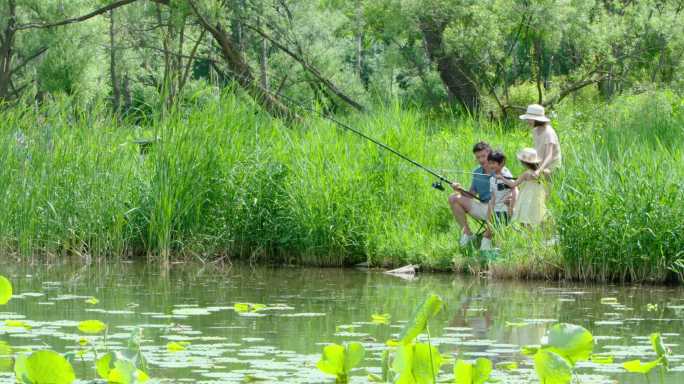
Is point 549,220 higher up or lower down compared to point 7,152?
lower down

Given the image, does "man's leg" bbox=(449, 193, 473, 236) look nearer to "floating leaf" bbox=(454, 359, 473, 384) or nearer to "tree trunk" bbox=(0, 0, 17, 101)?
"floating leaf" bbox=(454, 359, 473, 384)

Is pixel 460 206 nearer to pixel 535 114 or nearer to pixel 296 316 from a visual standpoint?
pixel 535 114

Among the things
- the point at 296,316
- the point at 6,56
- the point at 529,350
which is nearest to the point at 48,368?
the point at 529,350

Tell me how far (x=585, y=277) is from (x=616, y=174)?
82 cm

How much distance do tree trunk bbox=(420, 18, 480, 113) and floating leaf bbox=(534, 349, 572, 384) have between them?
14489 mm

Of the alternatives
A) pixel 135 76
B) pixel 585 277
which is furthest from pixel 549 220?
pixel 135 76

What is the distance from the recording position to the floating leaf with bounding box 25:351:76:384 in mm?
3461

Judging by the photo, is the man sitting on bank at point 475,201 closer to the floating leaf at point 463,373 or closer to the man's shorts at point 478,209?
the man's shorts at point 478,209

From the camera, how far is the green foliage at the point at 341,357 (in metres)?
3.93

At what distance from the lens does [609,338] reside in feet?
21.3

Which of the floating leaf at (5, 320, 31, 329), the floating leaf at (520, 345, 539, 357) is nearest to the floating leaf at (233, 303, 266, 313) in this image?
the floating leaf at (5, 320, 31, 329)

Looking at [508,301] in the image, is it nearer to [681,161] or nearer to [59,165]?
[681,161]

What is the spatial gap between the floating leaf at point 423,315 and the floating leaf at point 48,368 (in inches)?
37.7

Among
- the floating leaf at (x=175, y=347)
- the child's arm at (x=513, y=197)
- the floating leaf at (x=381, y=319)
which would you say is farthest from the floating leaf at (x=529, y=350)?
the child's arm at (x=513, y=197)
